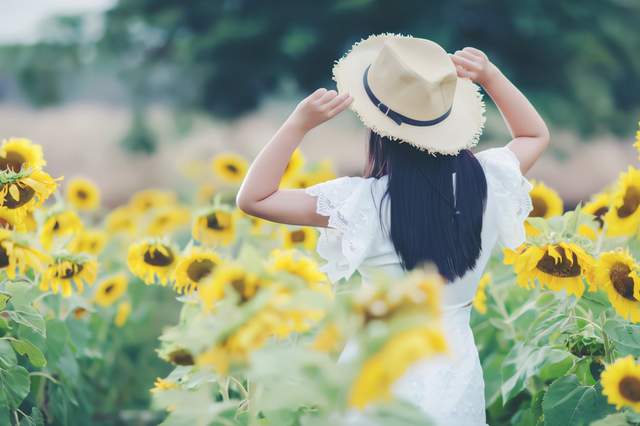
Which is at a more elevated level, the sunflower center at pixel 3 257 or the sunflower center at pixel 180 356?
the sunflower center at pixel 3 257

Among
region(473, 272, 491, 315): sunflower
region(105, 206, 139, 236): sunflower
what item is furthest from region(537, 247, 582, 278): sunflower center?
region(105, 206, 139, 236): sunflower

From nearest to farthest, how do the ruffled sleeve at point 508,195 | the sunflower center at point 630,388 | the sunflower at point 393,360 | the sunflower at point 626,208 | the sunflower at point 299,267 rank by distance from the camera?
the sunflower at point 393,360 < the sunflower at point 299,267 < the sunflower center at point 630,388 < the ruffled sleeve at point 508,195 < the sunflower at point 626,208

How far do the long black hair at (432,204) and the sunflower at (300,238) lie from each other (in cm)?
109

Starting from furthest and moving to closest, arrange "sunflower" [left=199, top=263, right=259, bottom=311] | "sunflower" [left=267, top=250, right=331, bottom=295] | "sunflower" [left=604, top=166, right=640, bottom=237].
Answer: "sunflower" [left=604, top=166, right=640, bottom=237] → "sunflower" [left=267, top=250, right=331, bottom=295] → "sunflower" [left=199, top=263, right=259, bottom=311]

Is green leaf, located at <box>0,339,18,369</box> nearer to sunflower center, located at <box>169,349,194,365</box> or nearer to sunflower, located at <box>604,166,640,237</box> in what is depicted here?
sunflower center, located at <box>169,349,194,365</box>

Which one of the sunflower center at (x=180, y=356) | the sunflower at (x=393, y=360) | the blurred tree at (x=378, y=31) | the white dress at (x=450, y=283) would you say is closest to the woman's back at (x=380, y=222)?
the white dress at (x=450, y=283)

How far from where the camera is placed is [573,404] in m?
2.03

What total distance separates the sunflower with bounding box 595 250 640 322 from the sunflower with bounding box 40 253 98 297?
1517mm

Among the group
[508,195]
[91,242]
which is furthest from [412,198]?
[91,242]

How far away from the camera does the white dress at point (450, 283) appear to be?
1.79 m

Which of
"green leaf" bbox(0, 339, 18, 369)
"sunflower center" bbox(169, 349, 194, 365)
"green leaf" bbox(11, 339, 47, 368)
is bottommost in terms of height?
"sunflower center" bbox(169, 349, 194, 365)

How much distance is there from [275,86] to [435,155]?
7835 mm

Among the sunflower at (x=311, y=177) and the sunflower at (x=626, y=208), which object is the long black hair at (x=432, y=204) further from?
the sunflower at (x=311, y=177)

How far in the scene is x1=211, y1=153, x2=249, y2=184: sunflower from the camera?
366 centimetres
